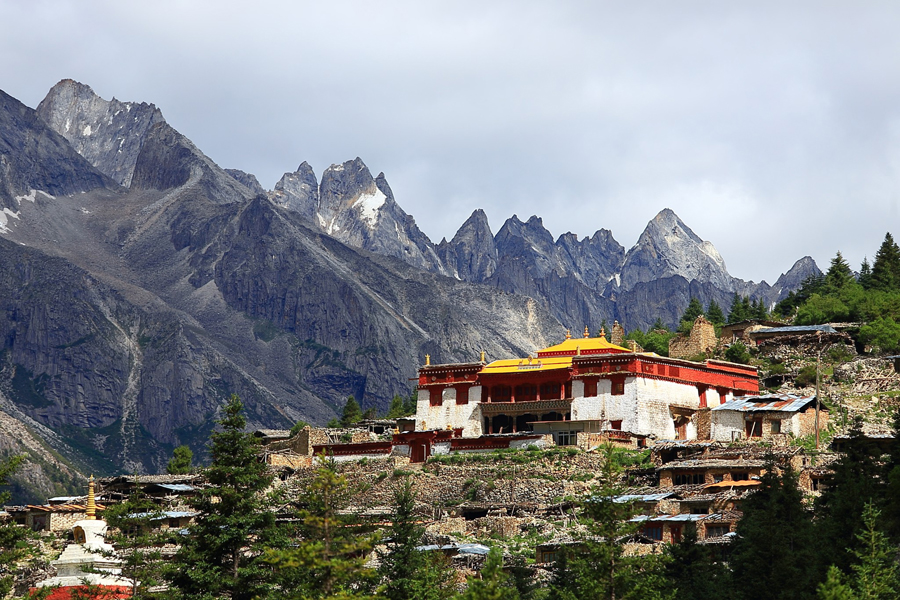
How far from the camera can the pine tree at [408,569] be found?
225ft

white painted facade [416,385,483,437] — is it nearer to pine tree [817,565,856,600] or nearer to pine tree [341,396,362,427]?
pine tree [341,396,362,427]

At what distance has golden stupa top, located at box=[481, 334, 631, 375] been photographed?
124188 mm

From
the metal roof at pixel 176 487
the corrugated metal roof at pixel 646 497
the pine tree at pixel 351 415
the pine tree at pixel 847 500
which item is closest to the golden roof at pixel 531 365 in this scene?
the corrugated metal roof at pixel 646 497

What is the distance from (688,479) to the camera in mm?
101125

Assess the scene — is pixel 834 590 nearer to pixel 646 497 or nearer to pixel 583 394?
pixel 646 497

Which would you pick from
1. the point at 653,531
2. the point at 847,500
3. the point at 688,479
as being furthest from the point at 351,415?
the point at 847,500

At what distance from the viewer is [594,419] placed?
11781 centimetres

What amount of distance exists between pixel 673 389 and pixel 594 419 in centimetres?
770

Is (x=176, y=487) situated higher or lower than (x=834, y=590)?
higher

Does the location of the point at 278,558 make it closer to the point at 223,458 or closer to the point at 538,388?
the point at 223,458

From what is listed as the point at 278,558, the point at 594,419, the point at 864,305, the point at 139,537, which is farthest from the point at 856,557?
the point at 864,305

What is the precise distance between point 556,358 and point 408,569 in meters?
58.3

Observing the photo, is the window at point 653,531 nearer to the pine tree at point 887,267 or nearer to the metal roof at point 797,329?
the metal roof at point 797,329

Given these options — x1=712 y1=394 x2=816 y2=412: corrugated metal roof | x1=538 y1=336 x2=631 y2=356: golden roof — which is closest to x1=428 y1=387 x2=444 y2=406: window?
x1=538 y1=336 x2=631 y2=356: golden roof
